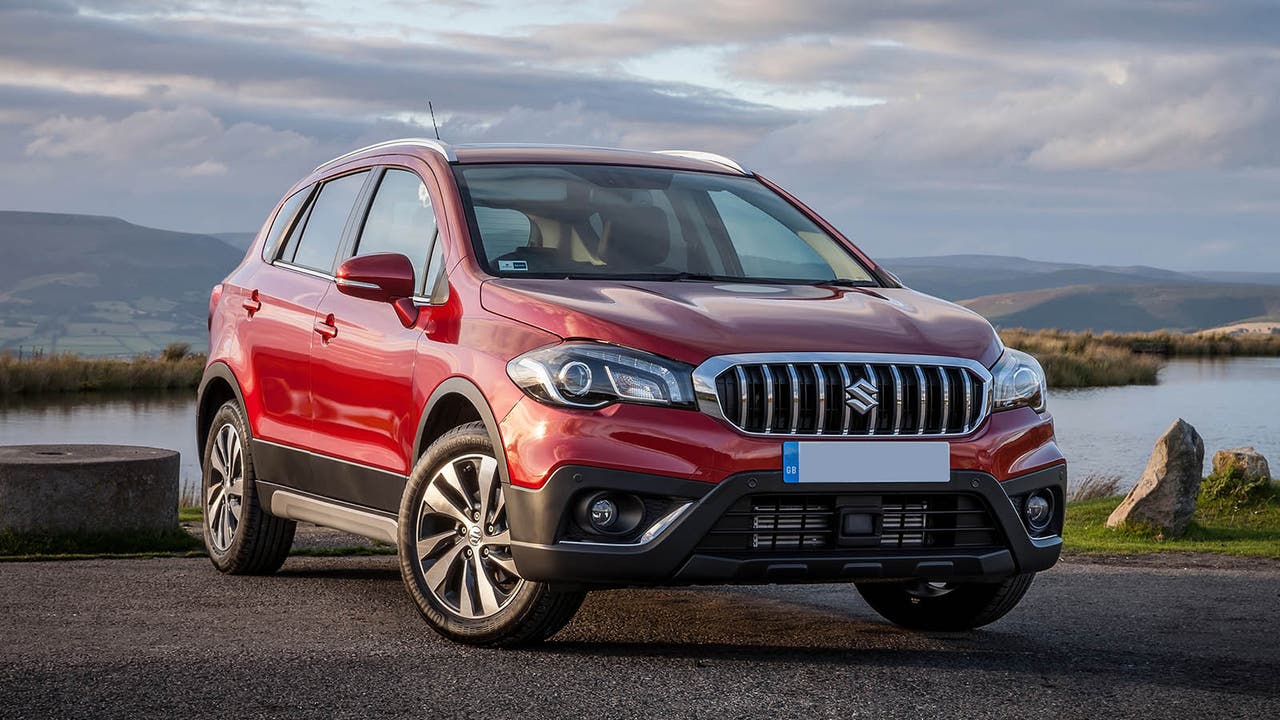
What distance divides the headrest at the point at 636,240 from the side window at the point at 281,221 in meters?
2.10

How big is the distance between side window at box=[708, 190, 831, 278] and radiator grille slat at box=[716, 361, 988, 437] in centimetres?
132

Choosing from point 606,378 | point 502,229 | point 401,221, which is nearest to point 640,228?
point 502,229

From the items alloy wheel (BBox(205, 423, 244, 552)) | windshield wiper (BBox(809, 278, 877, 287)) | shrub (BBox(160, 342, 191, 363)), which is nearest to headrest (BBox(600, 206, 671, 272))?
windshield wiper (BBox(809, 278, 877, 287))

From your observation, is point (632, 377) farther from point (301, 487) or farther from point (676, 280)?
point (301, 487)

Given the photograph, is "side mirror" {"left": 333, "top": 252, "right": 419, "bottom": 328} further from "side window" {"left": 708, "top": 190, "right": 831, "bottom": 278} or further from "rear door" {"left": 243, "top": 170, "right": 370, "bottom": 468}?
"side window" {"left": 708, "top": 190, "right": 831, "bottom": 278}

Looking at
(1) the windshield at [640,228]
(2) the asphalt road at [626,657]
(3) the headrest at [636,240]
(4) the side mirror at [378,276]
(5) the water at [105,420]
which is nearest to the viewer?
(2) the asphalt road at [626,657]

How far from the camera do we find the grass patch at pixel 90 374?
42.6 metres

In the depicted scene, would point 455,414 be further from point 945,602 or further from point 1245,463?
point 1245,463

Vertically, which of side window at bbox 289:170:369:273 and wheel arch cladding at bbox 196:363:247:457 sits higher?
side window at bbox 289:170:369:273

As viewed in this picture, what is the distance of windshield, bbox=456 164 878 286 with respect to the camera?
618 cm

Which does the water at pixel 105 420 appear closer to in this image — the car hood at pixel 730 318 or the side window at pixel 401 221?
the side window at pixel 401 221

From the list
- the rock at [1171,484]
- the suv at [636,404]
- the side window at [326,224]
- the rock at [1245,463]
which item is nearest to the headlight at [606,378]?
the suv at [636,404]

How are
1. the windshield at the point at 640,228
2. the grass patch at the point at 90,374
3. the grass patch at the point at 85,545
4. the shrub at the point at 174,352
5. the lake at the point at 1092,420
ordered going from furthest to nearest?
the shrub at the point at 174,352 → the grass patch at the point at 90,374 → the lake at the point at 1092,420 → the grass patch at the point at 85,545 → the windshield at the point at 640,228

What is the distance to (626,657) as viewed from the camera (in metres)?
5.54
